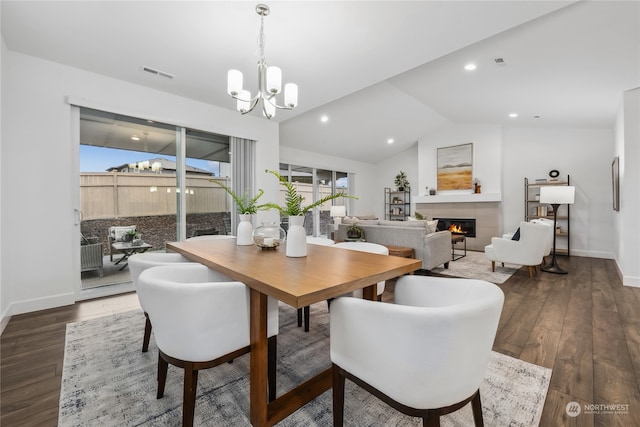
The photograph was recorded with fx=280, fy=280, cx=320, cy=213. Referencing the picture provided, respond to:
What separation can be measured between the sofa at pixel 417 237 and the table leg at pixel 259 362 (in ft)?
10.5

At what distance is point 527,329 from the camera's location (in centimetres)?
243

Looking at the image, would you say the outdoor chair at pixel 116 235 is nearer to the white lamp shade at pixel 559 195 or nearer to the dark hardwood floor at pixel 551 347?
the dark hardwood floor at pixel 551 347

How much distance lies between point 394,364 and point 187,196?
3.88 m

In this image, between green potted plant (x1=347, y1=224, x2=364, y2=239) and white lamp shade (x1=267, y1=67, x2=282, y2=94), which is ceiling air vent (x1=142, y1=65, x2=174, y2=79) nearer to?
white lamp shade (x1=267, y1=67, x2=282, y2=94)

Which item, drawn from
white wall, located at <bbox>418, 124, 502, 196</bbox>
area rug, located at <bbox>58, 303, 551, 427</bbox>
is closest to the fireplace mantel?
white wall, located at <bbox>418, 124, 502, 196</bbox>

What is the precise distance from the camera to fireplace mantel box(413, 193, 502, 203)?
6586 mm

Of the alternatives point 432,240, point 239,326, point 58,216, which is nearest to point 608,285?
point 432,240

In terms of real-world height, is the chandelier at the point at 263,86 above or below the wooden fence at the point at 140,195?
above

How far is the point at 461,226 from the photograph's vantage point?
7094 mm

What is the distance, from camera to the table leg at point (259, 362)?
4.19 ft

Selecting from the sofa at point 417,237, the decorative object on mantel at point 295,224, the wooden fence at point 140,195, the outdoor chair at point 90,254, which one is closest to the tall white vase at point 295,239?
the decorative object on mantel at point 295,224

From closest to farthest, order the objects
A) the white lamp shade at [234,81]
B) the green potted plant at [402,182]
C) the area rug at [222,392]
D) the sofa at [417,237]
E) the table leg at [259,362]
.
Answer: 1. the table leg at [259,362]
2. the area rug at [222,392]
3. the white lamp shade at [234,81]
4. the sofa at [417,237]
5. the green potted plant at [402,182]

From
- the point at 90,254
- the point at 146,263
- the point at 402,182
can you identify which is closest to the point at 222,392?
the point at 146,263

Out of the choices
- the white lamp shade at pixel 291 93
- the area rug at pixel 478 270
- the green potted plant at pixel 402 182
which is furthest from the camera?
the green potted plant at pixel 402 182
